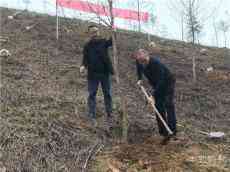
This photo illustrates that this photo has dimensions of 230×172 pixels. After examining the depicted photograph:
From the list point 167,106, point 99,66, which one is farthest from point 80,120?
point 167,106

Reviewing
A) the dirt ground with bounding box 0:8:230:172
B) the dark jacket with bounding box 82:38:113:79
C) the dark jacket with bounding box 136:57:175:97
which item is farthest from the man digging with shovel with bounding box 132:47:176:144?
the dark jacket with bounding box 82:38:113:79

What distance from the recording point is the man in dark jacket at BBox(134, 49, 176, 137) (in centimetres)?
545

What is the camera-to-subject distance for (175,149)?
16.9 ft

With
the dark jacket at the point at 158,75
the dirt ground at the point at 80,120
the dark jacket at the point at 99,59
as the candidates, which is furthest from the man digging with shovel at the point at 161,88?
the dark jacket at the point at 99,59

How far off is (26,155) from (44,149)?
0.30 m

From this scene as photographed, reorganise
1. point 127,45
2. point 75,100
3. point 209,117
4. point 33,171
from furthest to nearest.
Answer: point 127,45, point 209,117, point 75,100, point 33,171

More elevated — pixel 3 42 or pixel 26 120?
pixel 3 42

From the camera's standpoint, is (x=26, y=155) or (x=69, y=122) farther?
(x=69, y=122)

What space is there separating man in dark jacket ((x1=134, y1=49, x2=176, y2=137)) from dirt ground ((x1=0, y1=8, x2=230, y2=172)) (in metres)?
0.34

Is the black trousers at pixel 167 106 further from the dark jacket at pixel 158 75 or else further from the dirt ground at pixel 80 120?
the dirt ground at pixel 80 120

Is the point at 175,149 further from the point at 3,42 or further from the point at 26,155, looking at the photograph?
the point at 3,42

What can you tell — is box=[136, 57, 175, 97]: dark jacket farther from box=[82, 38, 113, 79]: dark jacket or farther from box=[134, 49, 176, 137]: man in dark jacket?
box=[82, 38, 113, 79]: dark jacket

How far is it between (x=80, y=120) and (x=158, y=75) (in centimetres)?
147

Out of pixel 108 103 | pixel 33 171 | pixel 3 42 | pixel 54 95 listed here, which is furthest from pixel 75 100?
pixel 3 42
